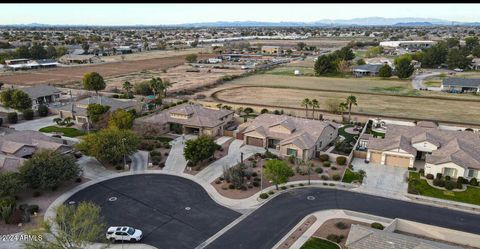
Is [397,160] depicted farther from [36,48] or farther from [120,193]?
[36,48]

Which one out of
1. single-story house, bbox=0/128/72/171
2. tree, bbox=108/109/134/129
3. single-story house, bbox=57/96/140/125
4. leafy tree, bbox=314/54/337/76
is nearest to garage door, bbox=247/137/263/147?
tree, bbox=108/109/134/129

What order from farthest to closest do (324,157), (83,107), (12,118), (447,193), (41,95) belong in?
1. (41,95)
2. (83,107)
3. (12,118)
4. (324,157)
5. (447,193)

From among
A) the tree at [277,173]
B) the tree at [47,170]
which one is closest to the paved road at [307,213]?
the tree at [277,173]

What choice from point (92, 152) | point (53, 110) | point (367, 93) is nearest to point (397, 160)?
point (92, 152)

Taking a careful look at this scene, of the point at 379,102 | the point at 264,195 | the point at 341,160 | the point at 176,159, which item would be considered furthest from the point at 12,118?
the point at 379,102

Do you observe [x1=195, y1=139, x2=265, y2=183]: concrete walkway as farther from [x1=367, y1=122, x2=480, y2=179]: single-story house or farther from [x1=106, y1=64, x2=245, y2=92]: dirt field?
[x1=106, y1=64, x2=245, y2=92]: dirt field

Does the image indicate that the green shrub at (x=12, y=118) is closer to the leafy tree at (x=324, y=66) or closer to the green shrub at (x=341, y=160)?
the green shrub at (x=341, y=160)

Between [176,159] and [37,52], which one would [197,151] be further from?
[37,52]
